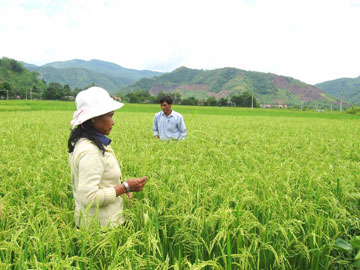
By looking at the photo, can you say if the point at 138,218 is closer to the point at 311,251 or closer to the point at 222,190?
the point at 222,190

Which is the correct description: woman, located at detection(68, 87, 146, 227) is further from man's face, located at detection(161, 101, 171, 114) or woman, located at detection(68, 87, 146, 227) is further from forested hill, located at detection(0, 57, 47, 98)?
forested hill, located at detection(0, 57, 47, 98)

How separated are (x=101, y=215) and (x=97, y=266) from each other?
499mm

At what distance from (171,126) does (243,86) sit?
159 meters

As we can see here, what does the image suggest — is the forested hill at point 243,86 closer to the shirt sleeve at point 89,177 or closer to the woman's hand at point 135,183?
the woman's hand at point 135,183

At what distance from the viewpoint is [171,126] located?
20.8 feet

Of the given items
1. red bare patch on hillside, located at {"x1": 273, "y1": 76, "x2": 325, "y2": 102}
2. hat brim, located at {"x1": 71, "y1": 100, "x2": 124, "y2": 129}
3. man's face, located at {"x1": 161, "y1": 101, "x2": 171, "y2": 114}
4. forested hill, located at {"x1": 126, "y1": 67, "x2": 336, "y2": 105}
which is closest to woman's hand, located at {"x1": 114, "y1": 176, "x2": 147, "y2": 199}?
hat brim, located at {"x1": 71, "y1": 100, "x2": 124, "y2": 129}

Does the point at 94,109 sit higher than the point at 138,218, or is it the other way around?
the point at 94,109

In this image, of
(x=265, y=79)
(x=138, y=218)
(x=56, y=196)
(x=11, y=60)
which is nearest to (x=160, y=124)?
(x=56, y=196)

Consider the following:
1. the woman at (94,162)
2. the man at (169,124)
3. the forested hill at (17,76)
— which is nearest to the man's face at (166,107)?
the man at (169,124)

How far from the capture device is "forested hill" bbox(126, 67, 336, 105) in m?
154

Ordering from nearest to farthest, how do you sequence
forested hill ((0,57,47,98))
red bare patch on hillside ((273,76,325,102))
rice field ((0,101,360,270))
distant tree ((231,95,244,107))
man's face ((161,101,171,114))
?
rice field ((0,101,360,270)), man's face ((161,101,171,114)), distant tree ((231,95,244,107)), forested hill ((0,57,47,98)), red bare patch on hillside ((273,76,325,102))

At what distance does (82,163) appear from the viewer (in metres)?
1.79

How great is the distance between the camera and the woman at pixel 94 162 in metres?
1.80

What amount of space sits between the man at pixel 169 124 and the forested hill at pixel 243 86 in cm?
14638
